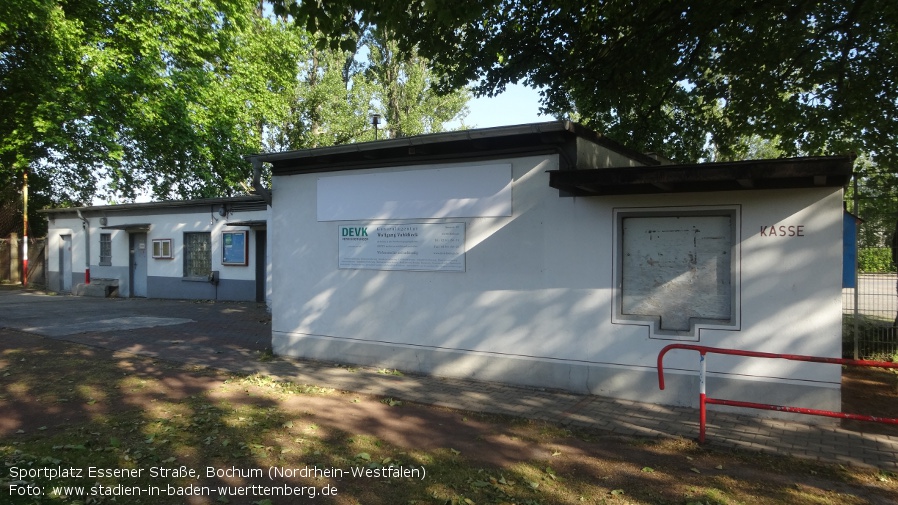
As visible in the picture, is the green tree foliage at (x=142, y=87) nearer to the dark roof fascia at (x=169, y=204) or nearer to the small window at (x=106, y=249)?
the dark roof fascia at (x=169, y=204)

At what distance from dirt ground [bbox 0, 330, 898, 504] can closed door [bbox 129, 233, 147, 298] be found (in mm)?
13340

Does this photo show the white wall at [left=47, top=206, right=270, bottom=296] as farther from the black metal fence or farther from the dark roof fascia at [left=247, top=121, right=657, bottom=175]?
the black metal fence

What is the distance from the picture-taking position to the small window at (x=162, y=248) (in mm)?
19922

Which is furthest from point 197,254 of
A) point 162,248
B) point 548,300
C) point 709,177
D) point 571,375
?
point 709,177

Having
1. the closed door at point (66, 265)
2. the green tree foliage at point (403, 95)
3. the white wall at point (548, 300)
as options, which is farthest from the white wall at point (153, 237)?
the green tree foliage at point (403, 95)

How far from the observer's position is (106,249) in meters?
21.9

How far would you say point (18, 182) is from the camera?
28.0 m

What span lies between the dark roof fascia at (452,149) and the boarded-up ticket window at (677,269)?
48.7 inches

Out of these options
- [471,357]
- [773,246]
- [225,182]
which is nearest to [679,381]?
[773,246]

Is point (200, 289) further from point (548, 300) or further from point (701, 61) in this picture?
point (701, 61)

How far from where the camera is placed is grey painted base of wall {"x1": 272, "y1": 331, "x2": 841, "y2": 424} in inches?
242

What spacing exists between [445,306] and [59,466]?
473 centimetres

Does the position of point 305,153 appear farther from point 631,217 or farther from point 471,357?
point 631,217

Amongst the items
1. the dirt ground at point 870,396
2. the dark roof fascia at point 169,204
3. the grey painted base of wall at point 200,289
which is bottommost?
the dirt ground at point 870,396
